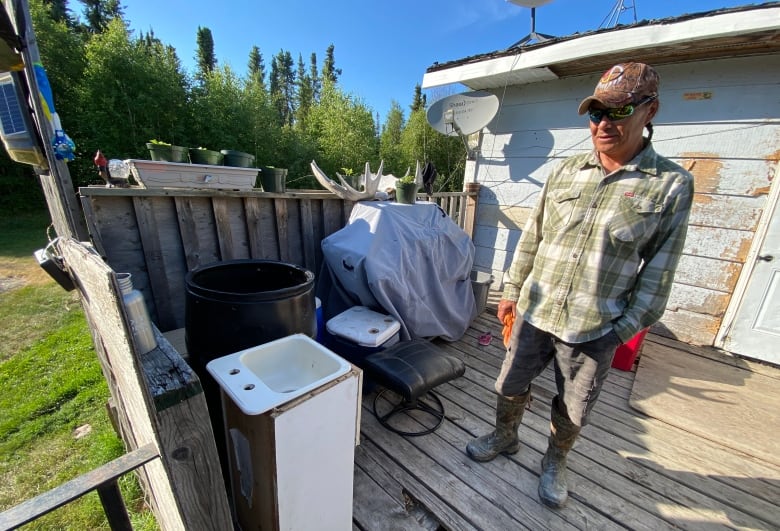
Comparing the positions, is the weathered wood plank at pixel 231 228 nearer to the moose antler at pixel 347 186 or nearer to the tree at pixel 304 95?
the moose antler at pixel 347 186

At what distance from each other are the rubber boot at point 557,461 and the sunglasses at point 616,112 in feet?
3.99

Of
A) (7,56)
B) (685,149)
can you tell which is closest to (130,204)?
(7,56)

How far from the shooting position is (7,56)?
1.00 metres

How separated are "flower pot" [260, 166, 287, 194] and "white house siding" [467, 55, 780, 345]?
3.01 meters

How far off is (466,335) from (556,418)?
5.24 feet

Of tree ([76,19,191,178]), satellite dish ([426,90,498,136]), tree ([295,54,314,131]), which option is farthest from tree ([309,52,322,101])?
satellite dish ([426,90,498,136])

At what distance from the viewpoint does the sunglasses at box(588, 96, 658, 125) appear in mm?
1046

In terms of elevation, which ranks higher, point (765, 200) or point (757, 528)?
point (765, 200)

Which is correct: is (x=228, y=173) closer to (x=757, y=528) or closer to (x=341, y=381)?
(x=341, y=381)

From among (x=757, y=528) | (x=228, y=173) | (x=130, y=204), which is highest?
(x=228, y=173)

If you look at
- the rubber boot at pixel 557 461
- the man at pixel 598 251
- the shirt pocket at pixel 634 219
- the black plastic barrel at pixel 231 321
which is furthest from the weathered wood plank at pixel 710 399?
the black plastic barrel at pixel 231 321

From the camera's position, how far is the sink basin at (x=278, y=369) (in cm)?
94

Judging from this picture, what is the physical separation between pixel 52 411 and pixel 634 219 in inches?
155

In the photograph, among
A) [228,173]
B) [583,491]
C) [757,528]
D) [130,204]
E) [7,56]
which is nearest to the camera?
[7,56]
